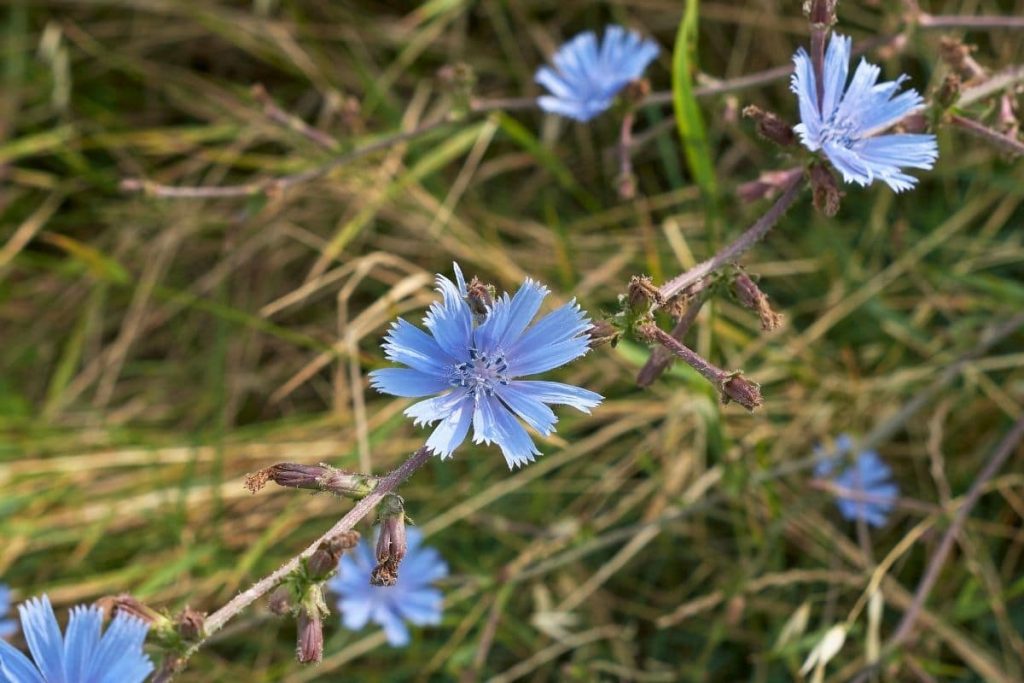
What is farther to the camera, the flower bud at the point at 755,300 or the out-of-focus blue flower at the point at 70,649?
the flower bud at the point at 755,300

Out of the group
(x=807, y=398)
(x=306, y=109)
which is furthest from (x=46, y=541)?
(x=807, y=398)

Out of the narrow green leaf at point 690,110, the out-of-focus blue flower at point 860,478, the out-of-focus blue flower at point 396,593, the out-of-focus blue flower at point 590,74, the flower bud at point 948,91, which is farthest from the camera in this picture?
the out-of-focus blue flower at point 860,478

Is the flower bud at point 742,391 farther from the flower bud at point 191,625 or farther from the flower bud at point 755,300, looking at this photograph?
the flower bud at point 191,625

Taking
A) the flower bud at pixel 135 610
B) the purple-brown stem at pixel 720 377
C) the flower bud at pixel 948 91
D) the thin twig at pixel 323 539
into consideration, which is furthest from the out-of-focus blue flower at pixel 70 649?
the flower bud at pixel 948 91

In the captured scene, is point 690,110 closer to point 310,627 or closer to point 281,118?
point 281,118

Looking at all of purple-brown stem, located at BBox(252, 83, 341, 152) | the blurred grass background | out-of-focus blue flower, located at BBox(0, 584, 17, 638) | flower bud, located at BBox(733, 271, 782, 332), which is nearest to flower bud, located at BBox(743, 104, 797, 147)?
flower bud, located at BBox(733, 271, 782, 332)
